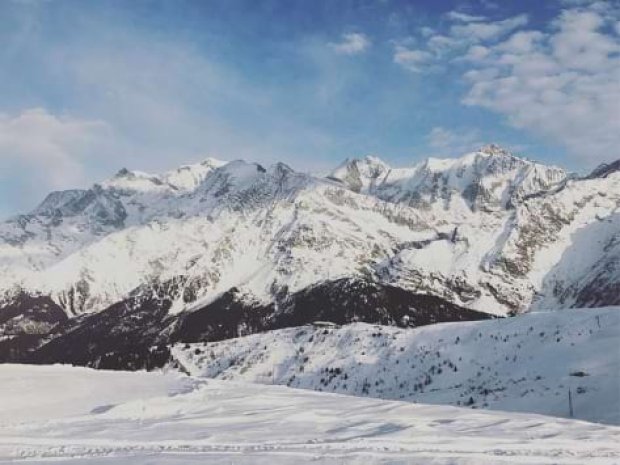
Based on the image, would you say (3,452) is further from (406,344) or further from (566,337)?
(406,344)

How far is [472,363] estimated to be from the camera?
430 ft

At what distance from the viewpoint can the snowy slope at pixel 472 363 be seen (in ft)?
283

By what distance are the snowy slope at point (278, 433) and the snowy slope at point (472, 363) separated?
38892 mm

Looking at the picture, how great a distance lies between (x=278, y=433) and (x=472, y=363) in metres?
106

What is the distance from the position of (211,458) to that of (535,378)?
274ft

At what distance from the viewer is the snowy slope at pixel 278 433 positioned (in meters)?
25.0

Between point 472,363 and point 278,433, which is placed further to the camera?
point 472,363

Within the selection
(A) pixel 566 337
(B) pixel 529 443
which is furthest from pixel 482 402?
(B) pixel 529 443

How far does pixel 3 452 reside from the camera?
1141 inches

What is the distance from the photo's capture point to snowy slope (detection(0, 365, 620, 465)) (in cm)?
2503

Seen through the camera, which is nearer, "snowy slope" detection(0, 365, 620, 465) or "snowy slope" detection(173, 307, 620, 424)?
"snowy slope" detection(0, 365, 620, 465)

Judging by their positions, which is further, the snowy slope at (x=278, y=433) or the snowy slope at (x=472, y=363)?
the snowy slope at (x=472, y=363)

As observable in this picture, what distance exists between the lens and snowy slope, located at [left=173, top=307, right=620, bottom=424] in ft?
283

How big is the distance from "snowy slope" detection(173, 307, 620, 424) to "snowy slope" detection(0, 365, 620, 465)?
38892mm
